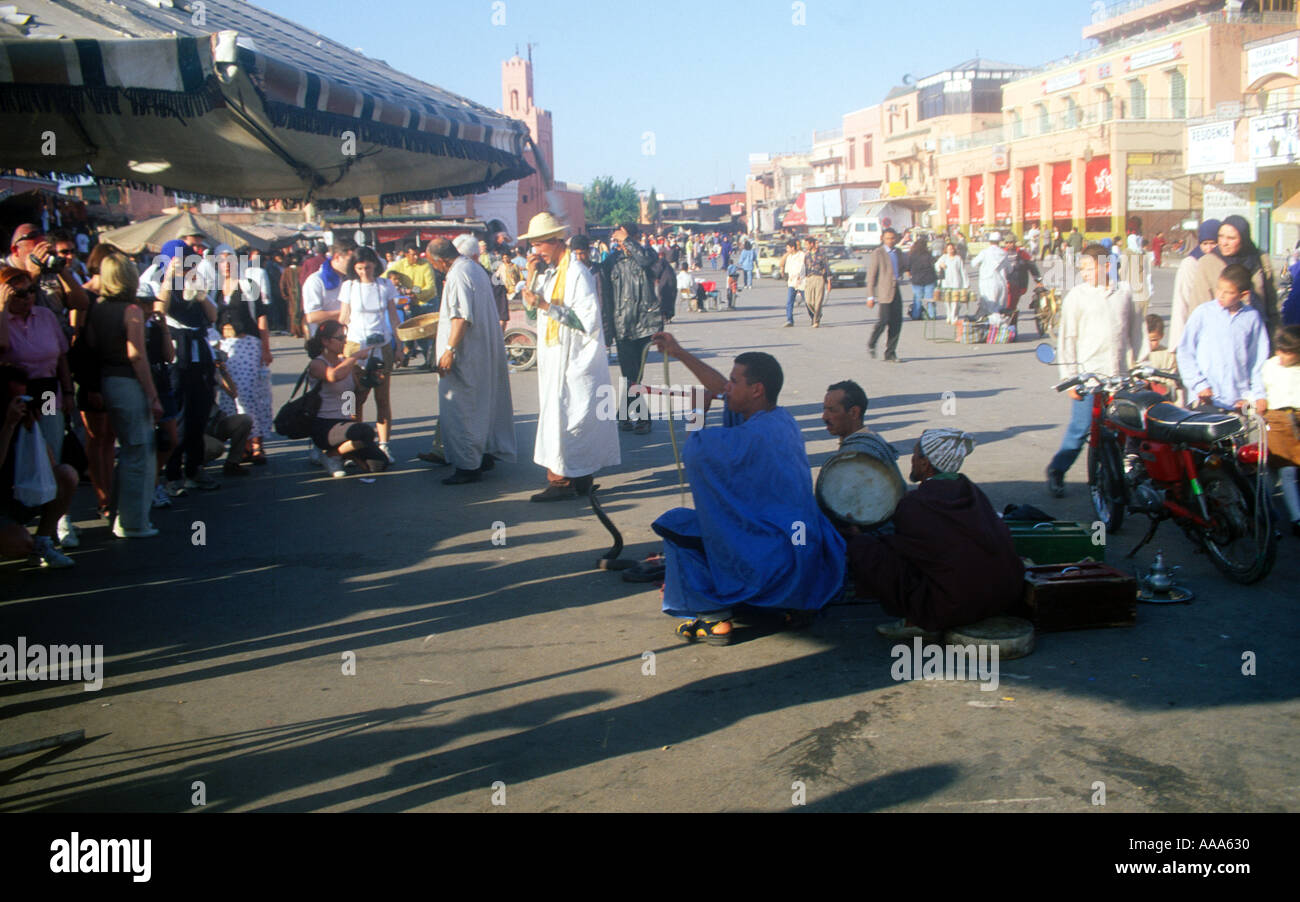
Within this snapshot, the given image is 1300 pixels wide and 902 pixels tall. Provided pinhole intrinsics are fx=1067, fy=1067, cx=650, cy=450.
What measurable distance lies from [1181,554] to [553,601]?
3.77 metres

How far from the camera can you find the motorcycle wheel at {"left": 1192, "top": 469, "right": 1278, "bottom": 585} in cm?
561

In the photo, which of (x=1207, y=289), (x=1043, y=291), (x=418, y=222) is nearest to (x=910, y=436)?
(x=1207, y=289)

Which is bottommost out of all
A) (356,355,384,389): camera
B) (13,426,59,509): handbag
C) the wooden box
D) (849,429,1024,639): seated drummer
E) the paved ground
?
the paved ground

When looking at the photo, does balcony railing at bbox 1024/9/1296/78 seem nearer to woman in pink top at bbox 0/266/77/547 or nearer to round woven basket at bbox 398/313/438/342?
round woven basket at bbox 398/313/438/342

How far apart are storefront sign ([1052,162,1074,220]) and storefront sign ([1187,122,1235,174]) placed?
463 inches

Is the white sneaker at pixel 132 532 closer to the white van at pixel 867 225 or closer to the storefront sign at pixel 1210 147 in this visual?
the storefront sign at pixel 1210 147

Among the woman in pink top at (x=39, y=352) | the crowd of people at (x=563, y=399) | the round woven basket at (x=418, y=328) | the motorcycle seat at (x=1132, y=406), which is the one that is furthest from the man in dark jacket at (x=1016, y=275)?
the woman in pink top at (x=39, y=352)

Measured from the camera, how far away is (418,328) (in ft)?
37.7

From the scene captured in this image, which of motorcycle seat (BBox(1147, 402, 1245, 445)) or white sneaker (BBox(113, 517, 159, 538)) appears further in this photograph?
white sneaker (BBox(113, 517, 159, 538))

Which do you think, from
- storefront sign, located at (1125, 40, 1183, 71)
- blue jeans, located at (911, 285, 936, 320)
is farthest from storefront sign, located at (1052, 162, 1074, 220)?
blue jeans, located at (911, 285, 936, 320)

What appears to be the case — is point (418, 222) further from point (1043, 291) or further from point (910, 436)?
point (910, 436)

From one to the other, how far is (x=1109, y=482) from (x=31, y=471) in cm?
644

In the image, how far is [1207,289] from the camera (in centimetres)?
780

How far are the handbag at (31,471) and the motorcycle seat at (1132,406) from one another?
21.0 feet
